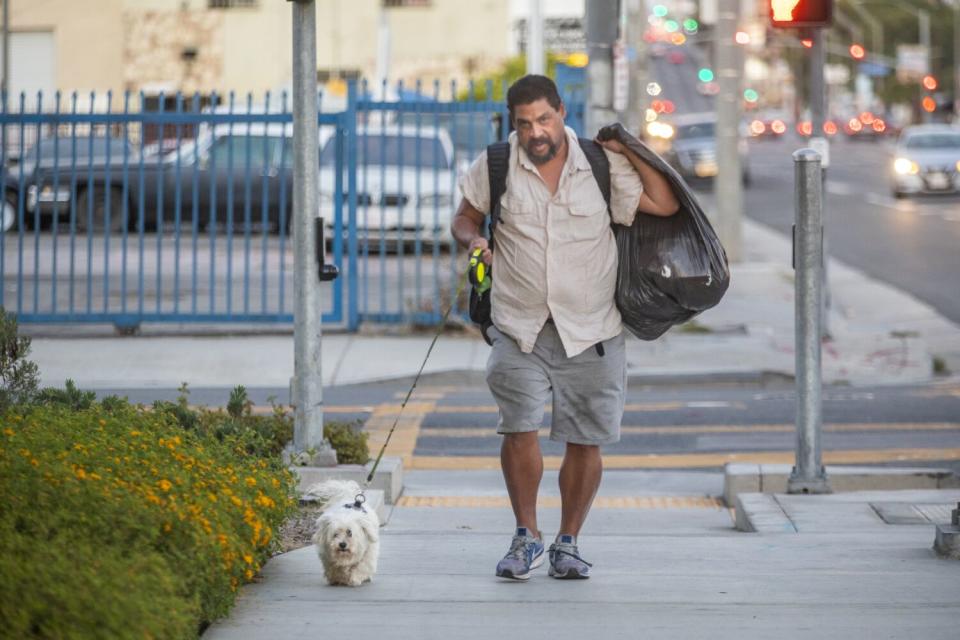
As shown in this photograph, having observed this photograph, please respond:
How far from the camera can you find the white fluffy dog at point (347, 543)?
222 inches

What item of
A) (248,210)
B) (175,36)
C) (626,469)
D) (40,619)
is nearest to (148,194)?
(248,210)

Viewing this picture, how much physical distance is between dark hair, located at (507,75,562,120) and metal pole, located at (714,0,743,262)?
1684cm

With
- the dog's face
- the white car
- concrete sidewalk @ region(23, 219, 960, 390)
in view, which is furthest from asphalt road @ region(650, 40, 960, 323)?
the dog's face

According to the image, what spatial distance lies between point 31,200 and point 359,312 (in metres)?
8.43

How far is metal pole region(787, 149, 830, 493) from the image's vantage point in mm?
8203

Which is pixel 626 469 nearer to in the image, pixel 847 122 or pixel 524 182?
pixel 524 182

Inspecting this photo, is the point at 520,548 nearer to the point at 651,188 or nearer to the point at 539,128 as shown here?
the point at 651,188

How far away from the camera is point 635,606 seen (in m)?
5.46

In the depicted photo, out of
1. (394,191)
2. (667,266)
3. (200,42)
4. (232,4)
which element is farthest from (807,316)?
(200,42)

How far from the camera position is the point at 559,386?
6160 mm

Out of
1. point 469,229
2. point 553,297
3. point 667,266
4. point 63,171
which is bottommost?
point 553,297

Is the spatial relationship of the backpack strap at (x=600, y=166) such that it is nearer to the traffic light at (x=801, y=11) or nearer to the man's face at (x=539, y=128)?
the man's face at (x=539, y=128)

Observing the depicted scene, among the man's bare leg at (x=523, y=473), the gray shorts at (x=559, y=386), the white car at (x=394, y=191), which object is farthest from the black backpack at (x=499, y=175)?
the white car at (x=394, y=191)

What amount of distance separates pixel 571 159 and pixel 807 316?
2516mm
